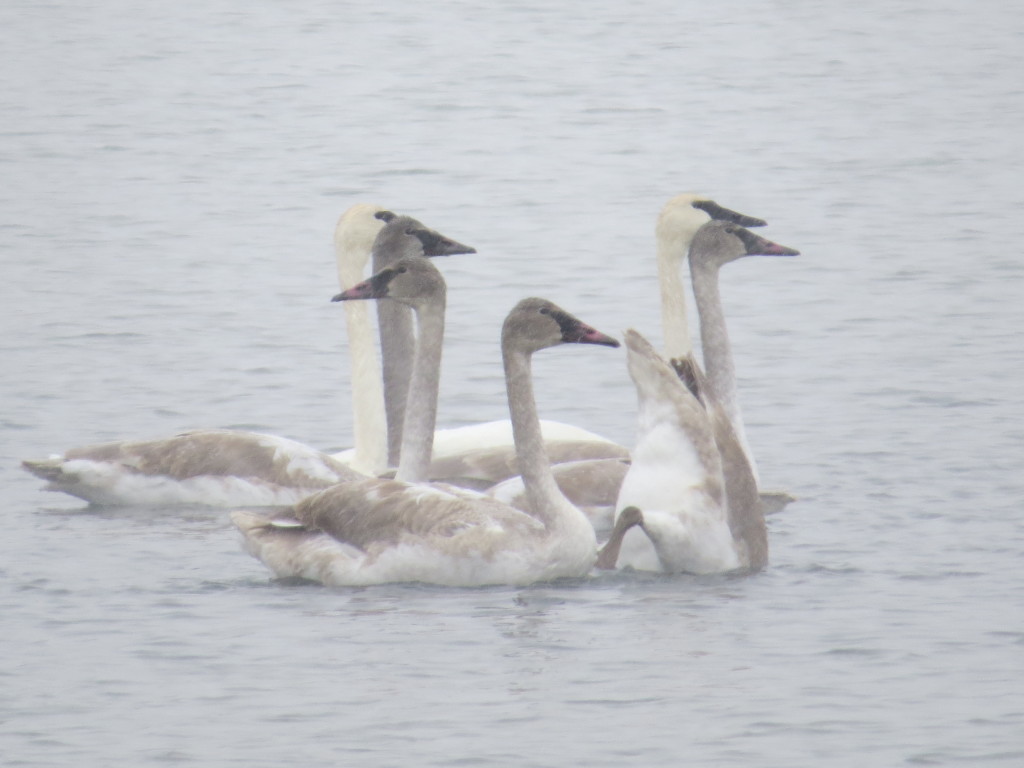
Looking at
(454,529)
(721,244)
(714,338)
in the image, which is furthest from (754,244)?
(454,529)

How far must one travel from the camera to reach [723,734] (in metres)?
7.92

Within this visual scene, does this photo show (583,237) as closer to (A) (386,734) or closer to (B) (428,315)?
(B) (428,315)

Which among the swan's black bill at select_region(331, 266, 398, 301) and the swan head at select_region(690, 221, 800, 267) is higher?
the swan head at select_region(690, 221, 800, 267)

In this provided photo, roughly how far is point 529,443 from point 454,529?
545 millimetres

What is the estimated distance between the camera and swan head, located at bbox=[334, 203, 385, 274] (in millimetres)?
12766

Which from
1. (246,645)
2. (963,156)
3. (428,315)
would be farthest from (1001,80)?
(246,645)

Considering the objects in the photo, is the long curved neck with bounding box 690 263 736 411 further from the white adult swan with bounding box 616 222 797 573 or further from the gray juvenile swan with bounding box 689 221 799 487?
the white adult swan with bounding box 616 222 797 573

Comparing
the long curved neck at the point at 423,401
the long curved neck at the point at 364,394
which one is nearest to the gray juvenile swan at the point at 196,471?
the long curved neck at the point at 364,394

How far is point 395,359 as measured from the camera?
12.5 m

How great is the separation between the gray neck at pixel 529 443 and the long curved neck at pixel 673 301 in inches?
84.2

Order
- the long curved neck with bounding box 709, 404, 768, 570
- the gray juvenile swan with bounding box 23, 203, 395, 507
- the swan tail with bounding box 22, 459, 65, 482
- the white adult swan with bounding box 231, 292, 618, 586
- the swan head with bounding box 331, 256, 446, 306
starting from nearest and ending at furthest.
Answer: the white adult swan with bounding box 231, 292, 618, 586, the long curved neck with bounding box 709, 404, 768, 570, the swan head with bounding box 331, 256, 446, 306, the swan tail with bounding box 22, 459, 65, 482, the gray juvenile swan with bounding box 23, 203, 395, 507

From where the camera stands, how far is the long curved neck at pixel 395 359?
12.4 metres

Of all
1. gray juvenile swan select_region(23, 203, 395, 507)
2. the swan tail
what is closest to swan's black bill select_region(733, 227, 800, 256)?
gray juvenile swan select_region(23, 203, 395, 507)

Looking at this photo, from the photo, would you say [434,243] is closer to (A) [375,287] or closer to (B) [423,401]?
(A) [375,287]
